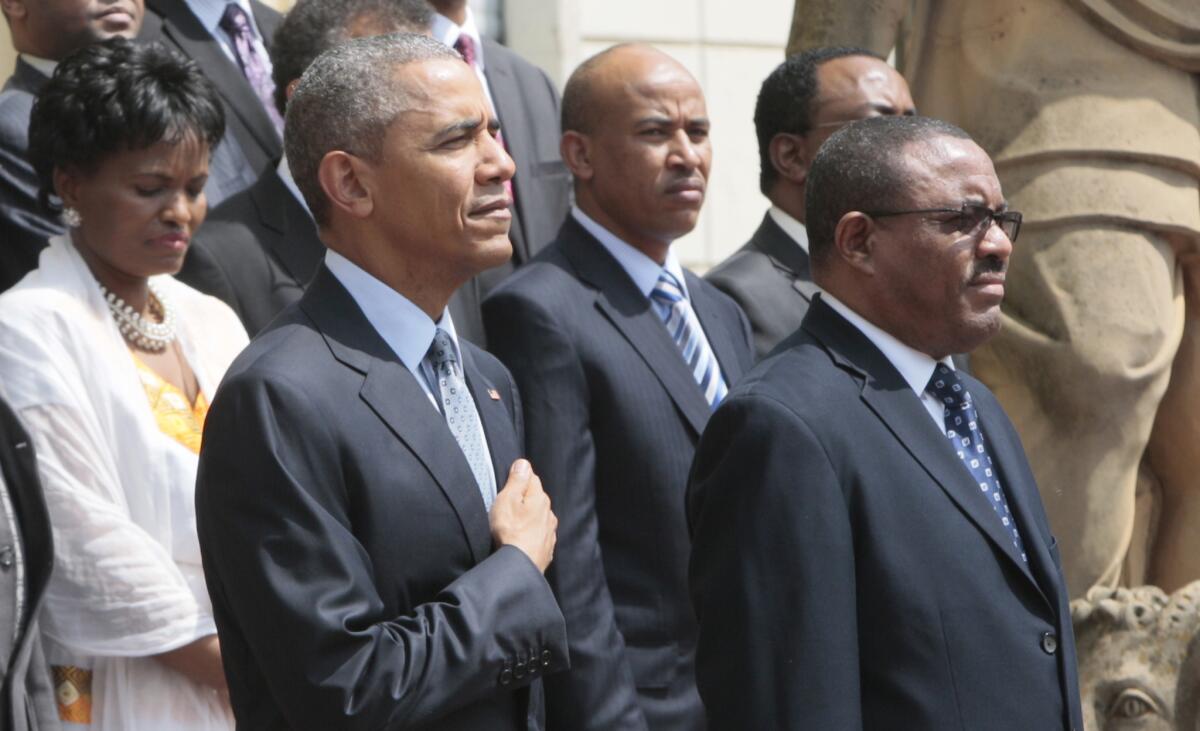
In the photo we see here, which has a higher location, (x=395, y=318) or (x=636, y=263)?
(x=395, y=318)

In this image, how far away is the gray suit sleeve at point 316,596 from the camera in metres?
3.18

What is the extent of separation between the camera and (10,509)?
153 inches

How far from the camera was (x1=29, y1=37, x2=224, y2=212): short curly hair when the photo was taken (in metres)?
4.56

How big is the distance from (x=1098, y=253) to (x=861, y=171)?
178cm

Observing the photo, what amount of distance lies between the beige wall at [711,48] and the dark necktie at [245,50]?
4.70 meters

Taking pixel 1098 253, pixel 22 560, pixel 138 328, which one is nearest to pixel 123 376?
pixel 138 328

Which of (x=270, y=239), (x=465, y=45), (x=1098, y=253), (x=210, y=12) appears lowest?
(x=1098, y=253)

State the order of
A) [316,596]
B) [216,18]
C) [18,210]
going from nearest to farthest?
[316,596], [18,210], [216,18]

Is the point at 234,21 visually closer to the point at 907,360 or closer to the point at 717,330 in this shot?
the point at 717,330

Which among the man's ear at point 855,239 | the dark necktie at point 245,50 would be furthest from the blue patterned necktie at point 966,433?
the dark necktie at point 245,50

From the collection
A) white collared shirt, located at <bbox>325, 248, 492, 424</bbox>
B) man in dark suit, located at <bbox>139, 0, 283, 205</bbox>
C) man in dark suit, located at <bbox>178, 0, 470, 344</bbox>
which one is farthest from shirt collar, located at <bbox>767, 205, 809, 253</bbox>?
white collared shirt, located at <bbox>325, 248, 492, 424</bbox>

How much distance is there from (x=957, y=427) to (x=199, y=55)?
2.55m

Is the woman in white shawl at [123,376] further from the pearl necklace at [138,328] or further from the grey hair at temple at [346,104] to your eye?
the grey hair at temple at [346,104]

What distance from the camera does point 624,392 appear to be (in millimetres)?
4477
